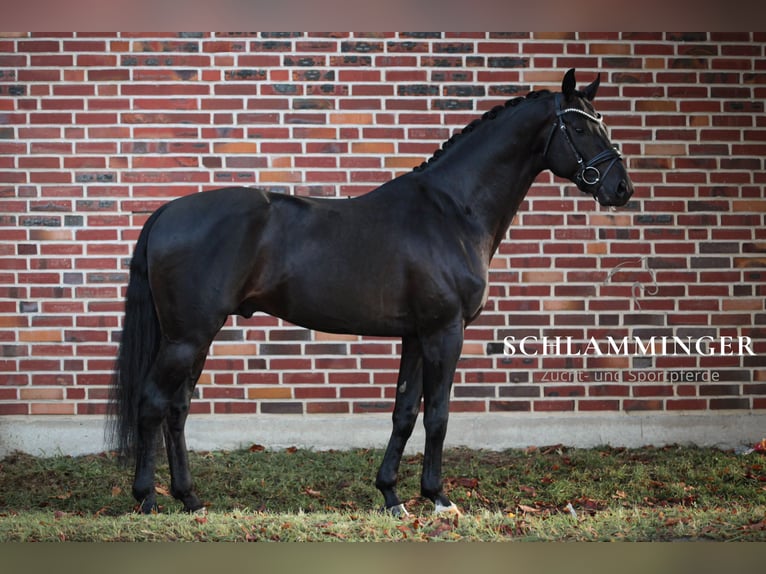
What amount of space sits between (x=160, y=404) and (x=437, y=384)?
1317 mm

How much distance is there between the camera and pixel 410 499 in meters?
4.43

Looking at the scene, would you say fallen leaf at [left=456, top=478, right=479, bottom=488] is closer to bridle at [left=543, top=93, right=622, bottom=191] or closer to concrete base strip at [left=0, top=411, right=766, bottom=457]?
concrete base strip at [left=0, top=411, right=766, bottom=457]

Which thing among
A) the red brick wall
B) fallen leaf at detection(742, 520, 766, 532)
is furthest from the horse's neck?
fallen leaf at detection(742, 520, 766, 532)

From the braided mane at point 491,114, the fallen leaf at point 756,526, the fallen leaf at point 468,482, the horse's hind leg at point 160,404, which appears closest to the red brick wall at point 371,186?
the fallen leaf at point 468,482

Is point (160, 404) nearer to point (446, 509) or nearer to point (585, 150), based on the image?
point (446, 509)

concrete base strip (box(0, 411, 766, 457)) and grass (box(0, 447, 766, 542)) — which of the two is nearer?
grass (box(0, 447, 766, 542))

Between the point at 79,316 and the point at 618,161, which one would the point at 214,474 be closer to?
the point at 79,316

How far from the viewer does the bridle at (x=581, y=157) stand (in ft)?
12.8

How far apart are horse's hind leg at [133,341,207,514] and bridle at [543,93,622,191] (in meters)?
2.01

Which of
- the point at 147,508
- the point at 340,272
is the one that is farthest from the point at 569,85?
the point at 147,508

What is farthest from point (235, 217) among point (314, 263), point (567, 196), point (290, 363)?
point (567, 196)

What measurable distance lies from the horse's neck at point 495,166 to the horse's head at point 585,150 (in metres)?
0.10

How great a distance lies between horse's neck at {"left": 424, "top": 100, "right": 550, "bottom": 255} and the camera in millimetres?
4055

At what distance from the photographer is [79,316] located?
5.43 m
